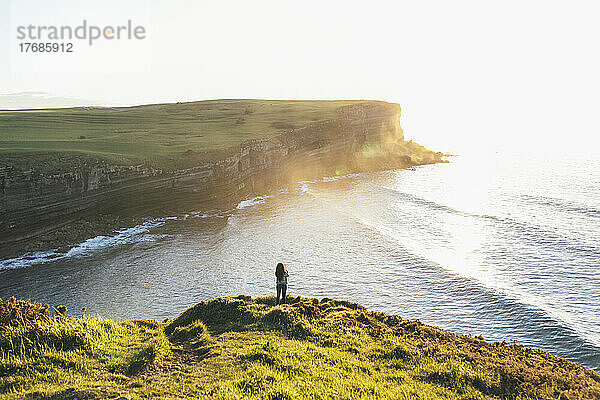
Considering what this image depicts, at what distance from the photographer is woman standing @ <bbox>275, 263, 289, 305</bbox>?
22406 mm

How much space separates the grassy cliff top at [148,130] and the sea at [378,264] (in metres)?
12.1

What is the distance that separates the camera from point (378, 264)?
133 feet

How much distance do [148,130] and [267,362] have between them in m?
82.4

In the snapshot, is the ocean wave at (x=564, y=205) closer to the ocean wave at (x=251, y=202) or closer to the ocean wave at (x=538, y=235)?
the ocean wave at (x=538, y=235)

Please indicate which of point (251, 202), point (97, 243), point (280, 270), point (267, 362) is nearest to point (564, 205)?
point (251, 202)

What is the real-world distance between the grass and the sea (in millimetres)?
9393

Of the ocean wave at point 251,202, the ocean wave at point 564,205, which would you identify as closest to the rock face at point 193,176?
the ocean wave at point 251,202

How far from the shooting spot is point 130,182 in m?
52.8

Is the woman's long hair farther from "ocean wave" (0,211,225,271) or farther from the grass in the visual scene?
"ocean wave" (0,211,225,271)

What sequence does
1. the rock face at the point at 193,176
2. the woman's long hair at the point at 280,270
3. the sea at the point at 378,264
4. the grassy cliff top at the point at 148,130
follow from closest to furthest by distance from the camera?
the woman's long hair at the point at 280,270
the sea at the point at 378,264
the rock face at the point at 193,176
the grassy cliff top at the point at 148,130

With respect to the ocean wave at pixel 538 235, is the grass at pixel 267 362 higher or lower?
higher

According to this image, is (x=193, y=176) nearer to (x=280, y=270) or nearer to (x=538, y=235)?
(x=280, y=270)

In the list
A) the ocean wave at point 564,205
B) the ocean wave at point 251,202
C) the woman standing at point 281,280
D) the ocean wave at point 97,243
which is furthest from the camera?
the ocean wave at point 251,202

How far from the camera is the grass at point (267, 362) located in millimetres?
12984
